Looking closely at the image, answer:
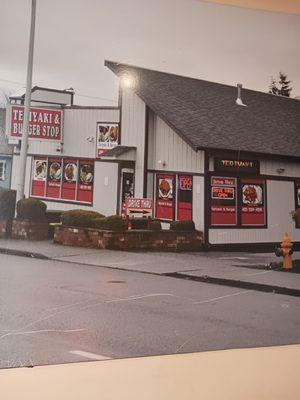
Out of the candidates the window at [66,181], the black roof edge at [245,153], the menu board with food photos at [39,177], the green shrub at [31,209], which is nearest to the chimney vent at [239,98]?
the black roof edge at [245,153]

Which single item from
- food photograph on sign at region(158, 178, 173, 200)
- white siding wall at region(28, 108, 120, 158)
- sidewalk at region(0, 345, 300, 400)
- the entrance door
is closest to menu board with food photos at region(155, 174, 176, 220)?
food photograph on sign at region(158, 178, 173, 200)

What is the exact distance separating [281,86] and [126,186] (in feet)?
4.79

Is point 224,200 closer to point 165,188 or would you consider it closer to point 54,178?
point 165,188

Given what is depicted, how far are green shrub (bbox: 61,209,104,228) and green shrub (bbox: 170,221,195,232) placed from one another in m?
0.61

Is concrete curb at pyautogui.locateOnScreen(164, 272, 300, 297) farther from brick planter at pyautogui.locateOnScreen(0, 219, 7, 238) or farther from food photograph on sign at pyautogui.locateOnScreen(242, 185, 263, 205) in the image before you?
brick planter at pyautogui.locateOnScreen(0, 219, 7, 238)

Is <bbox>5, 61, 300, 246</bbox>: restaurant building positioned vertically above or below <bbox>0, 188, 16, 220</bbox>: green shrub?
above

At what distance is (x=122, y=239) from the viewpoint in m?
3.92

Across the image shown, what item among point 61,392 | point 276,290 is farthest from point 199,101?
point 61,392

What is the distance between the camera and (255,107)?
407cm

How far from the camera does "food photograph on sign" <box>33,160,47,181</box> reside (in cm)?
342

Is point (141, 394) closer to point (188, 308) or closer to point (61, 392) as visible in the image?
point (61, 392)

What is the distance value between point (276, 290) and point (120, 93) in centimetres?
189

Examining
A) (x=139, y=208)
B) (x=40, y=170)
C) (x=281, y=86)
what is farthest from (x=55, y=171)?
(x=281, y=86)

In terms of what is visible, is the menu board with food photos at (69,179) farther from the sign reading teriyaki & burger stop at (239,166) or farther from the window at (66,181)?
the sign reading teriyaki & burger stop at (239,166)
